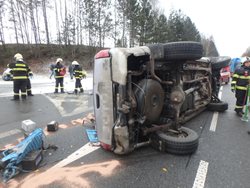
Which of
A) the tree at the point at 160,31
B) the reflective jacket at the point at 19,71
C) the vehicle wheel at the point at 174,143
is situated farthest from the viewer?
the tree at the point at 160,31

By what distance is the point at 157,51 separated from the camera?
327 cm

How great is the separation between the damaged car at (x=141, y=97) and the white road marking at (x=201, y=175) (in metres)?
0.33

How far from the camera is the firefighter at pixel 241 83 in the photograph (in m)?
5.79

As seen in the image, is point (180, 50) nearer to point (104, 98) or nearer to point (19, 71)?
point (104, 98)

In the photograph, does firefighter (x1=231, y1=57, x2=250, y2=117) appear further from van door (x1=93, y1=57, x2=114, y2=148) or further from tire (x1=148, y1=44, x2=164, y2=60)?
van door (x1=93, y1=57, x2=114, y2=148)

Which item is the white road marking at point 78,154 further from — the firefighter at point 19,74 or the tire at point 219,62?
the firefighter at point 19,74

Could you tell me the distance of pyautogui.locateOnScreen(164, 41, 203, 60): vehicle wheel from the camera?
3.27 m

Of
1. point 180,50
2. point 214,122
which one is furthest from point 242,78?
point 180,50

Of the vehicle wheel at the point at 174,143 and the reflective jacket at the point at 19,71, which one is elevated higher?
the reflective jacket at the point at 19,71

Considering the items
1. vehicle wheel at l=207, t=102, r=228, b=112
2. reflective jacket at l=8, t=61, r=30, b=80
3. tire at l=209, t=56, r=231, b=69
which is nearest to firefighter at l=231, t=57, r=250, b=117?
vehicle wheel at l=207, t=102, r=228, b=112

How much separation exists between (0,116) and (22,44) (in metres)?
28.5

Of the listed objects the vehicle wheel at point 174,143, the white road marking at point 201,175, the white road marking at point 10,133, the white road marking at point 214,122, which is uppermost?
the vehicle wheel at point 174,143

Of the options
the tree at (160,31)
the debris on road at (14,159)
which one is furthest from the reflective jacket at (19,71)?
the tree at (160,31)

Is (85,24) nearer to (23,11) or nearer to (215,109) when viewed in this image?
(23,11)
